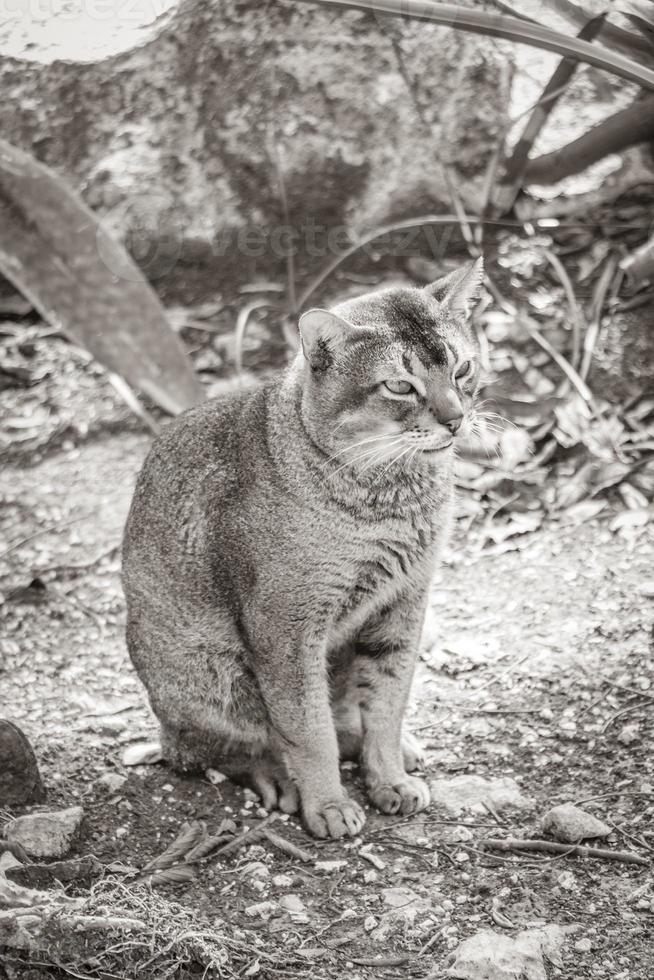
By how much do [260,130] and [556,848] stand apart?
4142 millimetres

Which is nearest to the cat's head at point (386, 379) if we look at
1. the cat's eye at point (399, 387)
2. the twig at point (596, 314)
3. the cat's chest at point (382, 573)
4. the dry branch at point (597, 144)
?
the cat's eye at point (399, 387)

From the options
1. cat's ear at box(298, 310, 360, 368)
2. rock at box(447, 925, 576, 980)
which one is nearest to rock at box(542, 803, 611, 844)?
rock at box(447, 925, 576, 980)

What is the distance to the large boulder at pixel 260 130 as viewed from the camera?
591 centimetres

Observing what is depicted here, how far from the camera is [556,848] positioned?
3145mm

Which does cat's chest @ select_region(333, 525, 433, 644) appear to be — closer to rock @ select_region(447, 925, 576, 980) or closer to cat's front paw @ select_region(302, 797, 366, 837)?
cat's front paw @ select_region(302, 797, 366, 837)

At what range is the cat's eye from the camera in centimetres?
309

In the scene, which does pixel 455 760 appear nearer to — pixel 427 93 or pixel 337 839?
pixel 337 839

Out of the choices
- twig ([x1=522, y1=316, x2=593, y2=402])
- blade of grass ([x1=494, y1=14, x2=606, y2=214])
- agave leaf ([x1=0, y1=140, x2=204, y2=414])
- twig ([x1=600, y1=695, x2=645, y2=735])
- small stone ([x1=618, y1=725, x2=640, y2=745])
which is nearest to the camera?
small stone ([x1=618, y1=725, x2=640, y2=745])

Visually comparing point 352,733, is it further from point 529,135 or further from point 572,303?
point 529,135

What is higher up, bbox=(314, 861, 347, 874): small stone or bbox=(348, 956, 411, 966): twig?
bbox=(348, 956, 411, 966): twig

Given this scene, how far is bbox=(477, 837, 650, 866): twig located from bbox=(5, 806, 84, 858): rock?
1.13 m

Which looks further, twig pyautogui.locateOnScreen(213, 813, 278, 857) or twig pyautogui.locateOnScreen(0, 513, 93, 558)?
twig pyautogui.locateOnScreen(0, 513, 93, 558)

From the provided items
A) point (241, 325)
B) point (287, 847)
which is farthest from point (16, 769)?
point (241, 325)

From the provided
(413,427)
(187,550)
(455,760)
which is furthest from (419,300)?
(455,760)
